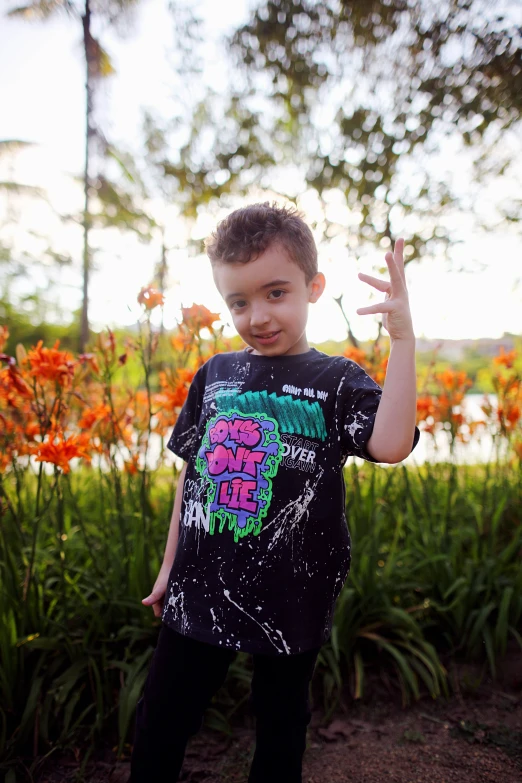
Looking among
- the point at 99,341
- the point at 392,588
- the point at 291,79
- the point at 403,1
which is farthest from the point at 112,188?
the point at 392,588

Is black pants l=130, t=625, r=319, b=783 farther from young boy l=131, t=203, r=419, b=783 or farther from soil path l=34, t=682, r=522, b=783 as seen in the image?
soil path l=34, t=682, r=522, b=783

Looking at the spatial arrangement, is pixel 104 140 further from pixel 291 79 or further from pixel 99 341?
pixel 99 341

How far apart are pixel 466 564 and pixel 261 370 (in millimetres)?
1588

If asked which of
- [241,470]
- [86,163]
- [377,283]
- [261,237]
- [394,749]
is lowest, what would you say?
[394,749]

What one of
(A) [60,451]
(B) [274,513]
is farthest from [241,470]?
(A) [60,451]

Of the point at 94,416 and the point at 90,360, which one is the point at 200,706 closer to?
the point at 90,360

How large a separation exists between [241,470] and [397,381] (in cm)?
42

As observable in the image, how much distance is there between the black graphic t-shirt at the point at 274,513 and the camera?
113 centimetres

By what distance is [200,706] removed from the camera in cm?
123

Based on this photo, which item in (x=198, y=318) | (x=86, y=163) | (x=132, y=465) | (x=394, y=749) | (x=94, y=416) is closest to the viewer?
(x=394, y=749)

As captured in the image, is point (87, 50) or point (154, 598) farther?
point (87, 50)

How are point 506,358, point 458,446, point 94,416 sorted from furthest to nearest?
point 458,446, point 506,358, point 94,416

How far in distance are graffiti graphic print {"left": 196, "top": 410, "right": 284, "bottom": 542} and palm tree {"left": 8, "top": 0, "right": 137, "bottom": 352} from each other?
806 centimetres

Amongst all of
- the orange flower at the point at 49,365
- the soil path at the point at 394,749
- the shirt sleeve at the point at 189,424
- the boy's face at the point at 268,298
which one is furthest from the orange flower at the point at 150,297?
the soil path at the point at 394,749
